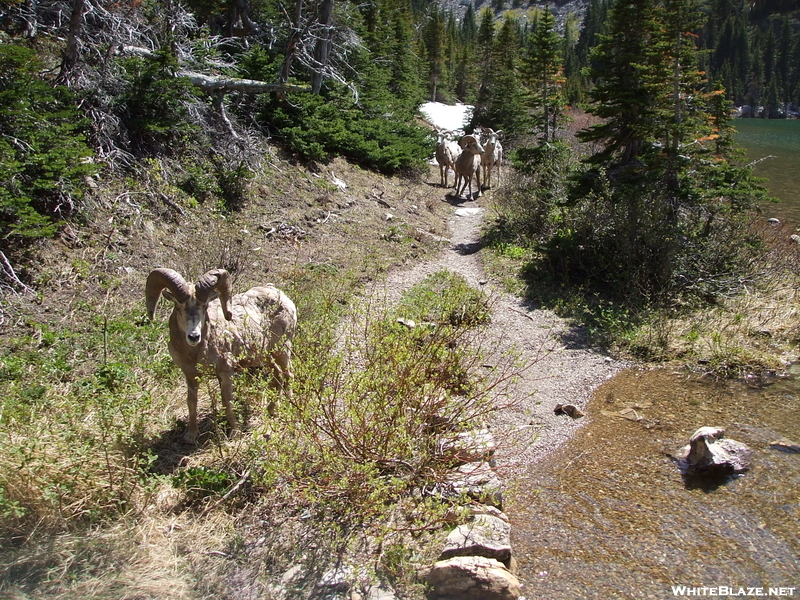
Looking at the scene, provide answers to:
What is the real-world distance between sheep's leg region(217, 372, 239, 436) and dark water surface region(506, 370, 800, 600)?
2.77m

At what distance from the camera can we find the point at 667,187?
37.4 feet

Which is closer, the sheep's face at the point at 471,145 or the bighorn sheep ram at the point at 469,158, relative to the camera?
the sheep's face at the point at 471,145

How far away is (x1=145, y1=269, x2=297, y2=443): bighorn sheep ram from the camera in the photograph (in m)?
5.06

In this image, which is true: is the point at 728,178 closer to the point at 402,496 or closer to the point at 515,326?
the point at 515,326

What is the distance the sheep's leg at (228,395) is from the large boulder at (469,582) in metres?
2.52

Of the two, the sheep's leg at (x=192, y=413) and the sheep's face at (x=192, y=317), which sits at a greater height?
the sheep's face at (x=192, y=317)

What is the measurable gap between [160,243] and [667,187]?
9.59m

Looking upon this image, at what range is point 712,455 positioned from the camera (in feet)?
19.9

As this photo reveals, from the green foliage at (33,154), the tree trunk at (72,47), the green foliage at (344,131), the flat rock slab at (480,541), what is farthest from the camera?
the green foliage at (344,131)

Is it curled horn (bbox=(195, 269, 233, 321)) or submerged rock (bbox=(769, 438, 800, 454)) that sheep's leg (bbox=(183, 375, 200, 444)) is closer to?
curled horn (bbox=(195, 269, 233, 321))

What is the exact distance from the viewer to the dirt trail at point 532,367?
6.59 metres

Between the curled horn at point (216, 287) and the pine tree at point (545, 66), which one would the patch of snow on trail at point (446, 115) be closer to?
the pine tree at point (545, 66)

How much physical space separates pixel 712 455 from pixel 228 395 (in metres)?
4.99

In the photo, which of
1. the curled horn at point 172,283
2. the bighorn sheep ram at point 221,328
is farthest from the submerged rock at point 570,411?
the curled horn at point 172,283
